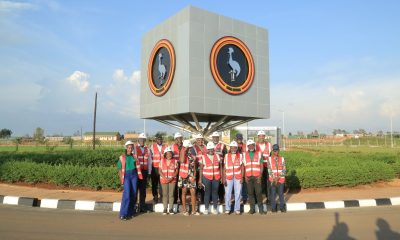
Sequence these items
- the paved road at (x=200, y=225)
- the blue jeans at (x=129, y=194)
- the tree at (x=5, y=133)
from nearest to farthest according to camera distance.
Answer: the paved road at (x=200, y=225) → the blue jeans at (x=129, y=194) → the tree at (x=5, y=133)

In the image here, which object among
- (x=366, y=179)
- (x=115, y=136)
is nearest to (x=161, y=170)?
(x=366, y=179)

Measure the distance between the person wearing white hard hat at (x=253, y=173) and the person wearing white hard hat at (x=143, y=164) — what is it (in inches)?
89.4

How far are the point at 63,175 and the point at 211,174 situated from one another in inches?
218

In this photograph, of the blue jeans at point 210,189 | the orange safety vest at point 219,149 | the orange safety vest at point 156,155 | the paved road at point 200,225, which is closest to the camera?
the paved road at point 200,225

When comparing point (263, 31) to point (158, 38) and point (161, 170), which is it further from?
point (161, 170)

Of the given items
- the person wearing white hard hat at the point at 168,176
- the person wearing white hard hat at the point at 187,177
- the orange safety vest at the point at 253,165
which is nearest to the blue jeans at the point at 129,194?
the person wearing white hard hat at the point at 168,176

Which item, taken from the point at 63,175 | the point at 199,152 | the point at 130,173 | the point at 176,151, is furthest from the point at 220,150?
the point at 63,175

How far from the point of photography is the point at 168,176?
721cm

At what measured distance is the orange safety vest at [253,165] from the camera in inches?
291

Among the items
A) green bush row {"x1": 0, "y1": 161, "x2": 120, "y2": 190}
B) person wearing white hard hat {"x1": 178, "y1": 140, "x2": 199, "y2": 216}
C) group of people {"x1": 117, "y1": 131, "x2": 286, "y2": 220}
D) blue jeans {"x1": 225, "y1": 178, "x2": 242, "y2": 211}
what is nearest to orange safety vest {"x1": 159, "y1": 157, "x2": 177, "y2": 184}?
group of people {"x1": 117, "y1": 131, "x2": 286, "y2": 220}

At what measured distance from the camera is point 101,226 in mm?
5992

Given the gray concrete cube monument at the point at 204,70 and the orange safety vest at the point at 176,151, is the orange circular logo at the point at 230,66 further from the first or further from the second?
the orange safety vest at the point at 176,151

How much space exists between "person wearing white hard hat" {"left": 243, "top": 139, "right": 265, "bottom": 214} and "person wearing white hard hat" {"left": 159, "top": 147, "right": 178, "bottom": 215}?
5.24 ft

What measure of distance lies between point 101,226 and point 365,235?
4455 mm
